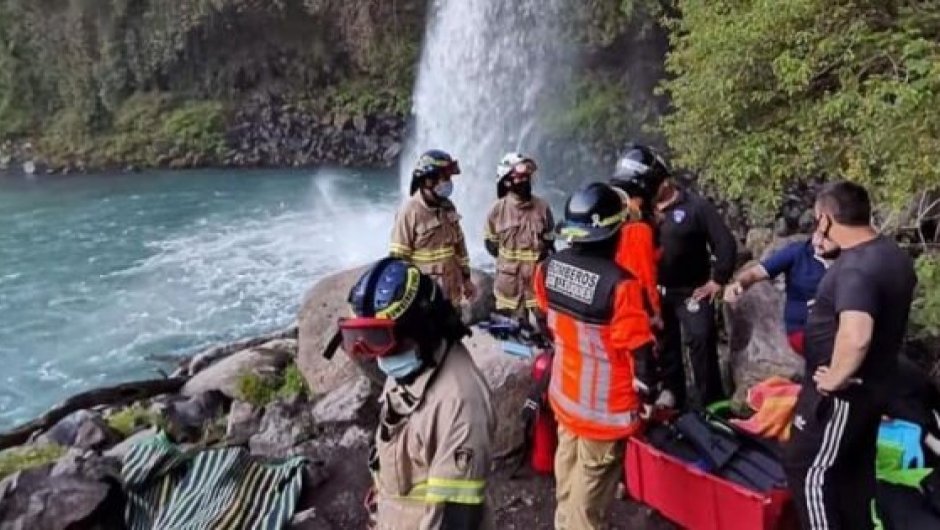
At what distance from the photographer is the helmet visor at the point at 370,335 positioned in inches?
97.7

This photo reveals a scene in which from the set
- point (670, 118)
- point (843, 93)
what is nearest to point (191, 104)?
point (670, 118)

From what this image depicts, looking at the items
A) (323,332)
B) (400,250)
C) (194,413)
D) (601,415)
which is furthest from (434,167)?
(194,413)

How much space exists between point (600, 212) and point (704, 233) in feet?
5.13

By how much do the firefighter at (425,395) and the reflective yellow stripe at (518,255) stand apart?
3207mm

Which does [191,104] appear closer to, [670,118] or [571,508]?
[670,118]

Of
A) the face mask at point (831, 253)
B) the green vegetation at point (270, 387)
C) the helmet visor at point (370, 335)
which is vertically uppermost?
the face mask at point (831, 253)

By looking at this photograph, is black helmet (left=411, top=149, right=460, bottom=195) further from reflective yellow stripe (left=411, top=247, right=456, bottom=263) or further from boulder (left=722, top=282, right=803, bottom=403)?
boulder (left=722, top=282, right=803, bottom=403)

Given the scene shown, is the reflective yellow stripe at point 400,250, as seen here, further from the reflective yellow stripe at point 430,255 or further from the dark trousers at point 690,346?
the dark trousers at point 690,346

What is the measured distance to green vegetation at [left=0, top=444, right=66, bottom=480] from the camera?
19.7 ft

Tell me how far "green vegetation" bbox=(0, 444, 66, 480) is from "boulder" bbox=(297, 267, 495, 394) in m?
1.71

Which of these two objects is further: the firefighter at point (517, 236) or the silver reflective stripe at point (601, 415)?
the firefighter at point (517, 236)

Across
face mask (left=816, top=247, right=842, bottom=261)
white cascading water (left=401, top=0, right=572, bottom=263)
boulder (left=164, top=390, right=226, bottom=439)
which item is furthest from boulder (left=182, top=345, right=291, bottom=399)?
white cascading water (left=401, top=0, right=572, bottom=263)

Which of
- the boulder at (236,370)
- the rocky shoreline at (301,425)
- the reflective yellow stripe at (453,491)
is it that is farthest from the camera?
the boulder at (236,370)

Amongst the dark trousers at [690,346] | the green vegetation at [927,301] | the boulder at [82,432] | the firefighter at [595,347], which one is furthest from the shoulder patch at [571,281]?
the boulder at [82,432]
